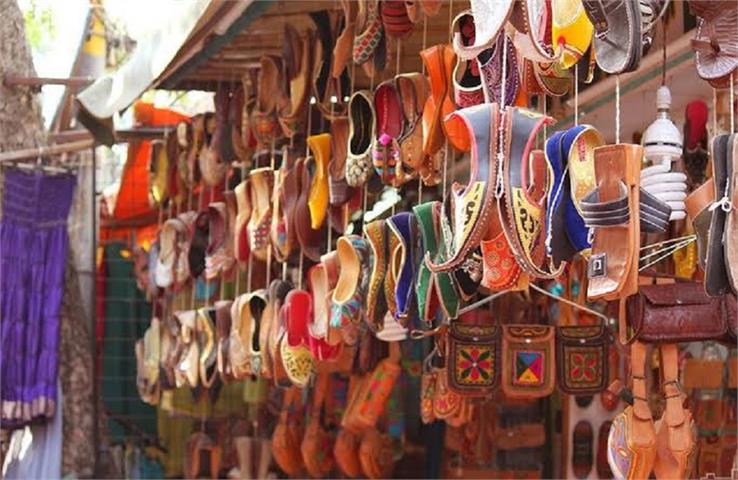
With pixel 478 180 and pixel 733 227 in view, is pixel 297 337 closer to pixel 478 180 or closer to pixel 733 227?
pixel 478 180

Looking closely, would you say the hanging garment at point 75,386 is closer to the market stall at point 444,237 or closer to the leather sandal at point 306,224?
the market stall at point 444,237

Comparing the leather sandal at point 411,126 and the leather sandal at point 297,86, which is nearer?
the leather sandal at point 411,126

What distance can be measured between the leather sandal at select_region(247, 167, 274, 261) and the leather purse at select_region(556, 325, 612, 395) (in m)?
1.09

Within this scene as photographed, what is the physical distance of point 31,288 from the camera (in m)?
6.66

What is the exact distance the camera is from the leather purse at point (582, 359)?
4699mm

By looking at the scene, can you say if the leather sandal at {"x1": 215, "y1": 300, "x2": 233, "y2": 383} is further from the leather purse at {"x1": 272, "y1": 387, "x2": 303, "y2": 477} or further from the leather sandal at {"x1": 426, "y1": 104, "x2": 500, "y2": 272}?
the leather sandal at {"x1": 426, "y1": 104, "x2": 500, "y2": 272}

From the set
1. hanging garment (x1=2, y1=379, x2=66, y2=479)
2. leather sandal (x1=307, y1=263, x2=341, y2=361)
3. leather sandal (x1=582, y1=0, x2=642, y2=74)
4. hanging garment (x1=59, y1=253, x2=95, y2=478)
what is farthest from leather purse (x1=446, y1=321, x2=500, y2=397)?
hanging garment (x1=59, y1=253, x2=95, y2=478)

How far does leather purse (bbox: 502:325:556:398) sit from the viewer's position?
4.68 metres

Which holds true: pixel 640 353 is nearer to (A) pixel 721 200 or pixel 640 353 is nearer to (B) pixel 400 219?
(B) pixel 400 219

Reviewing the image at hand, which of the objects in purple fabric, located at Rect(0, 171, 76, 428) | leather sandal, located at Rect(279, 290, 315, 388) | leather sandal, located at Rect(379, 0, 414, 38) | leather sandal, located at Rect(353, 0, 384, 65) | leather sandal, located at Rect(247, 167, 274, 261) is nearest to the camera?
leather sandal, located at Rect(379, 0, 414, 38)

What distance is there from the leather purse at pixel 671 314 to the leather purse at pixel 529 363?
1049mm

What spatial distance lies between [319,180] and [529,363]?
844 mm

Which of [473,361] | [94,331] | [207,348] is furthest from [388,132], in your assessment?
[94,331]

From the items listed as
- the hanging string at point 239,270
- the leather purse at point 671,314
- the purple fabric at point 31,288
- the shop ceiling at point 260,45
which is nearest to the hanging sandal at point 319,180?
the shop ceiling at point 260,45
